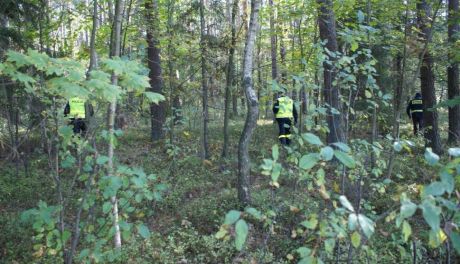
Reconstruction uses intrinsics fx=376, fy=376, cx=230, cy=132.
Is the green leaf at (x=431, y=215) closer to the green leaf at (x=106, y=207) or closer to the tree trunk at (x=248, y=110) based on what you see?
the green leaf at (x=106, y=207)

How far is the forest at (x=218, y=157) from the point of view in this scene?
2895 mm

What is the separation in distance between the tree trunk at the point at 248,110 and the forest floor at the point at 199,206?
0.41 m

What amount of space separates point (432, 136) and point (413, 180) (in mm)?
3217

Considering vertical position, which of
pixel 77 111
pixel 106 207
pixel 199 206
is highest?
pixel 77 111

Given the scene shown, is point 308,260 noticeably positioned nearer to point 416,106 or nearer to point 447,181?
point 447,181

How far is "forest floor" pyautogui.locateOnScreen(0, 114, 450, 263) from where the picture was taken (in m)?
6.13

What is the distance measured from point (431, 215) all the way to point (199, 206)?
21.1 ft

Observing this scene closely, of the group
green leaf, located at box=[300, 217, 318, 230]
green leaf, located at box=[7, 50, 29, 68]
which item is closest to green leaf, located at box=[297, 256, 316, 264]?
green leaf, located at box=[300, 217, 318, 230]

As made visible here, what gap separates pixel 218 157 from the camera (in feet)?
37.7

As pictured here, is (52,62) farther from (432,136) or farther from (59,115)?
(432,136)

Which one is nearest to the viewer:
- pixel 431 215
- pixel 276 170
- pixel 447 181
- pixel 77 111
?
pixel 431 215

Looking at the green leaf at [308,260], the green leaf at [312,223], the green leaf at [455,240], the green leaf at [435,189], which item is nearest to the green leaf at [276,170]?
the green leaf at [312,223]

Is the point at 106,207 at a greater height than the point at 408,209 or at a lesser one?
lesser

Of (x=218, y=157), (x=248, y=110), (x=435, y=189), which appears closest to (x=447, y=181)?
(x=435, y=189)
